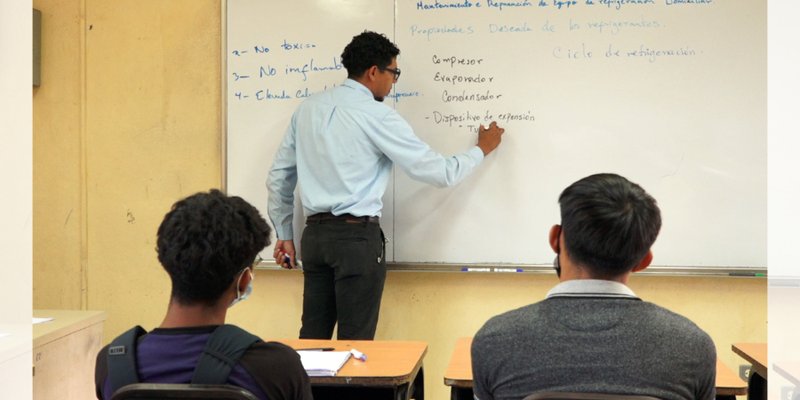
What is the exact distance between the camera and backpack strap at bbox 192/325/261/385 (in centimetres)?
156

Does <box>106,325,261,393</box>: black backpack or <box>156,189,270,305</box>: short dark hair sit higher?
<box>156,189,270,305</box>: short dark hair

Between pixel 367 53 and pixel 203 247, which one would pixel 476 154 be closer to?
pixel 367 53

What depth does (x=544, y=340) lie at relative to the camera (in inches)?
61.1

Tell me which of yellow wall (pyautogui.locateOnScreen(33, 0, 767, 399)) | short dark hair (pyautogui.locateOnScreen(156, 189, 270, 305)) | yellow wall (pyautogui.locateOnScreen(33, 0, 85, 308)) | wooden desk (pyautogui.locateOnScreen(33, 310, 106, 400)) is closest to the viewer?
short dark hair (pyautogui.locateOnScreen(156, 189, 270, 305))

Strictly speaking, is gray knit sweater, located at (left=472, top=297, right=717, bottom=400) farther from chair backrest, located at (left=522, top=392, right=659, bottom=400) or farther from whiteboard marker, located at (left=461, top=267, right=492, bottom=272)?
whiteboard marker, located at (left=461, top=267, right=492, bottom=272)

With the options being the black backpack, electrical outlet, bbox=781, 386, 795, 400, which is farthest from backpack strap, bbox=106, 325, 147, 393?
electrical outlet, bbox=781, 386, 795, 400

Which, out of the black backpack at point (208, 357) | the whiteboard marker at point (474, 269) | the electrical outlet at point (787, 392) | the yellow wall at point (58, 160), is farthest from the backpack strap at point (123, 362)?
the yellow wall at point (58, 160)

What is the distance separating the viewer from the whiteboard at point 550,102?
3533 mm

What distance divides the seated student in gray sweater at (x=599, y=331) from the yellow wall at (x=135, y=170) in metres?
2.14

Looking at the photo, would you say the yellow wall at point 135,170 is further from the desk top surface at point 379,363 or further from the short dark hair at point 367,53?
the desk top surface at point 379,363

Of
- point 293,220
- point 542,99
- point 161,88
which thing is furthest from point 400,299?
point 161,88

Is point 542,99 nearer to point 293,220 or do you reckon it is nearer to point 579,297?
point 293,220

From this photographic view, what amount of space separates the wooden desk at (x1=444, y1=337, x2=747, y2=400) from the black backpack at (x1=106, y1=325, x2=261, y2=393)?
0.59 meters

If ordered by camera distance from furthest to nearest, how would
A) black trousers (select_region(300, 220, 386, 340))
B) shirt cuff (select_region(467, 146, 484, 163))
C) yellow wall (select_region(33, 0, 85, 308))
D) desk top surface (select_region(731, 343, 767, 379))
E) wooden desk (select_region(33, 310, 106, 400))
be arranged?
1. yellow wall (select_region(33, 0, 85, 308))
2. shirt cuff (select_region(467, 146, 484, 163))
3. black trousers (select_region(300, 220, 386, 340))
4. wooden desk (select_region(33, 310, 106, 400))
5. desk top surface (select_region(731, 343, 767, 379))
